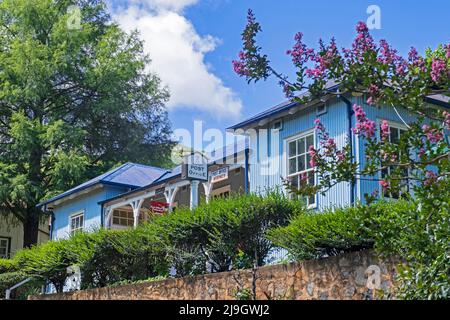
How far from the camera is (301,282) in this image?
9.59 metres

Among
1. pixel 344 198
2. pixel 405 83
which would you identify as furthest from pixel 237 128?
pixel 405 83

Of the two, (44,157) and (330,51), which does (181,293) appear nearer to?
(330,51)

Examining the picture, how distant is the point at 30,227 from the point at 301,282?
2328 cm

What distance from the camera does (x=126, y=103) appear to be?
Answer: 31.6 metres

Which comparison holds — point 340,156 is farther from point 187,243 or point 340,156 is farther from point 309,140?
point 309,140

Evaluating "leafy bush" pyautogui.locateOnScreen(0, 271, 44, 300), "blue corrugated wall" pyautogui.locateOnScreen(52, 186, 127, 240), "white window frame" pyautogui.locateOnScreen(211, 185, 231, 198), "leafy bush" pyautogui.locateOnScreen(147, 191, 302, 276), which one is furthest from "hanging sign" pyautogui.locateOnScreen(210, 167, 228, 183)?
"leafy bush" pyautogui.locateOnScreen(0, 271, 44, 300)

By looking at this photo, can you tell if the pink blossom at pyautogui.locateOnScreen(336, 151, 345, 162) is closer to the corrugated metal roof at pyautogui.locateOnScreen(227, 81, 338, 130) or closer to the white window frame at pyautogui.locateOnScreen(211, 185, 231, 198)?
the corrugated metal roof at pyautogui.locateOnScreen(227, 81, 338, 130)

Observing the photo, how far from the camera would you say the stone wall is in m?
8.63

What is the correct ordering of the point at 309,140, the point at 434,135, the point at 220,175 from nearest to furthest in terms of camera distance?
the point at 434,135 < the point at 309,140 < the point at 220,175

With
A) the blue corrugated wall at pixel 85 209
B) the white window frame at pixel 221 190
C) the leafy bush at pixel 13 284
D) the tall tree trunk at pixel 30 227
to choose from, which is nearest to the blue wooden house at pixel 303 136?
the white window frame at pixel 221 190

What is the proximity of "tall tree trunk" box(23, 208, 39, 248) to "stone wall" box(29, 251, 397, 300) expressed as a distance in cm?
1938

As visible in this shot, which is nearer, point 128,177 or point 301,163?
point 301,163

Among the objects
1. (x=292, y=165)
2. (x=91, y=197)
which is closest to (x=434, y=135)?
(x=292, y=165)
